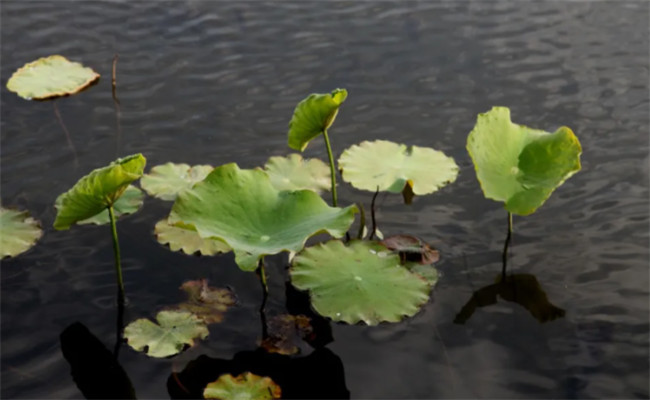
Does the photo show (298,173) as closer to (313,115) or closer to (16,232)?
(313,115)

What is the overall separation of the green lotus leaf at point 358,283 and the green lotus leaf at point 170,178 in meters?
0.66

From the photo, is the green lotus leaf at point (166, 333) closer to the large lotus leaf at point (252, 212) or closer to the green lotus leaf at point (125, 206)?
the large lotus leaf at point (252, 212)

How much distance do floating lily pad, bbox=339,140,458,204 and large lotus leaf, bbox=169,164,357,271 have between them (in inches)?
15.9

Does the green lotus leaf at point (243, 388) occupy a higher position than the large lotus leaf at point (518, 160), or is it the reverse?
the large lotus leaf at point (518, 160)

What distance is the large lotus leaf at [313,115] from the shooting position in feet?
7.88

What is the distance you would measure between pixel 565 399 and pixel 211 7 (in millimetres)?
3026

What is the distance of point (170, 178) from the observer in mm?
2912

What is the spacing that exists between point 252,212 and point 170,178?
0.68 m

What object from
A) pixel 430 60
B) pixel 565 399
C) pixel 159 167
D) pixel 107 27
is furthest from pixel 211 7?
pixel 565 399

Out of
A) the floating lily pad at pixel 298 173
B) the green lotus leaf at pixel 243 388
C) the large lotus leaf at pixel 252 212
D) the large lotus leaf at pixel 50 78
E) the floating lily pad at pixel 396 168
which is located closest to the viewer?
the green lotus leaf at pixel 243 388

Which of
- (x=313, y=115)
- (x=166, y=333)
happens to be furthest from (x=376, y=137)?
(x=166, y=333)

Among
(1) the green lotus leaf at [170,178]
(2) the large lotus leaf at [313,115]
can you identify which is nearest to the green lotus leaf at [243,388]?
(2) the large lotus leaf at [313,115]

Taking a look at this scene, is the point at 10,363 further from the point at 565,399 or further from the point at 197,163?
the point at 565,399

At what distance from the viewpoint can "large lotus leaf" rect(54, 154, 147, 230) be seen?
6.84ft
